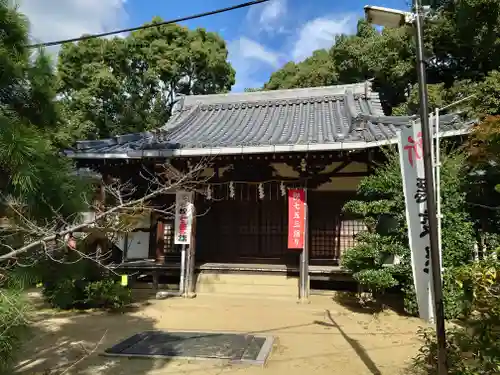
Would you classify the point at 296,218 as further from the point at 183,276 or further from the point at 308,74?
the point at 308,74

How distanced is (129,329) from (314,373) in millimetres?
3448

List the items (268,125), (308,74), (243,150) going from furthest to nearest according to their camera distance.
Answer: (308,74) < (268,125) < (243,150)

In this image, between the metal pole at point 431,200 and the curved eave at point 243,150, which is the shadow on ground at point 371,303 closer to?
the curved eave at point 243,150

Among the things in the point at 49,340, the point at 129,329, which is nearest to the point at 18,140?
the point at 49,340

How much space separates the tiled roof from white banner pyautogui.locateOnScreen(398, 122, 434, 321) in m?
1.89

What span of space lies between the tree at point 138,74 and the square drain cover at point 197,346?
1532 cm

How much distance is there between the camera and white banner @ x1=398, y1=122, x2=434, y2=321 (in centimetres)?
621

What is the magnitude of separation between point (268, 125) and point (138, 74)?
14112 millimetres

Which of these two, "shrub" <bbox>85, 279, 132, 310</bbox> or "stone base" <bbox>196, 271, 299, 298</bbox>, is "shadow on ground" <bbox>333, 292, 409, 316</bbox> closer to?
"stone base" <bbox>196, 271, 299, 298</bbox>

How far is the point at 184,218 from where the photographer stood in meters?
9.90

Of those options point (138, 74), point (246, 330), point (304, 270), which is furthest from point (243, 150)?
point (138, 74)

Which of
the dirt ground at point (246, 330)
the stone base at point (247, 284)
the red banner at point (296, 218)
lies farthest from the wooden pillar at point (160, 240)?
the red banner at point (296, 218)

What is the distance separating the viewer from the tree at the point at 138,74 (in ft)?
69.7

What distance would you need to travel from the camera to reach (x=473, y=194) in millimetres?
9125
